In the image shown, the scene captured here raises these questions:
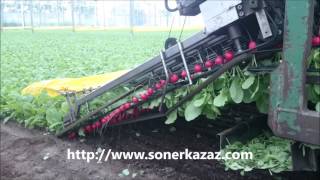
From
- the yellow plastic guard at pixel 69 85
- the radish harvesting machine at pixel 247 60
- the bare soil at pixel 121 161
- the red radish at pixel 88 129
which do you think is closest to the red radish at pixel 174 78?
the radish harvesting machine at pixel 247 60

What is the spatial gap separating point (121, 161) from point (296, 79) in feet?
7.16

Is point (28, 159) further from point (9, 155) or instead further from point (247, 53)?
point (247, 53)

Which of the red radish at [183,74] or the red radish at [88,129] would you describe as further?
the red radish at [88,129]

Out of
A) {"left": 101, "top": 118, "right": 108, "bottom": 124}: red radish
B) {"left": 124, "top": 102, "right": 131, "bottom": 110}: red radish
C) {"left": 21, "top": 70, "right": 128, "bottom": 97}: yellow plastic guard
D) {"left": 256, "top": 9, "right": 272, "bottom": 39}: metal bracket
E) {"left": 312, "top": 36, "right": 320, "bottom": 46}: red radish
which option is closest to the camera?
{"left": 312, "top": 36, "right": 320, "bottom": 46}: red radish

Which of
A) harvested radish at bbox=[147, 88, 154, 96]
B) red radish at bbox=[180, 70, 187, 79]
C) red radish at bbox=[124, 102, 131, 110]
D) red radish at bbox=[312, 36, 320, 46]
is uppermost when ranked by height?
red radish at bbox=[312, 36, 320, 46]

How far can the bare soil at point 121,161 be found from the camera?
3555mm

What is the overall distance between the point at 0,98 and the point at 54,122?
162cm

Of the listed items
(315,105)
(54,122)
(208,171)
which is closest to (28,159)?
(54,122)

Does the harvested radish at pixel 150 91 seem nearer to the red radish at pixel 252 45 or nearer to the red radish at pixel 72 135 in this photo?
the red radish at pixel 252 45

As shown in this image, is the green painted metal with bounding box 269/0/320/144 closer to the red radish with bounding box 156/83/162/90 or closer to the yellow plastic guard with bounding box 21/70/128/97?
the red radish with bounding box 156/83/162/90

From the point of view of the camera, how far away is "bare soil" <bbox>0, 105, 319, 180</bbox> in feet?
11.7

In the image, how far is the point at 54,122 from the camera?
4742 millimetres

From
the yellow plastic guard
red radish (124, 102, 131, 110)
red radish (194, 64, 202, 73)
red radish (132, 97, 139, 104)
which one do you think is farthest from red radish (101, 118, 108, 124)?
red radish (194, 64, 202, 73)

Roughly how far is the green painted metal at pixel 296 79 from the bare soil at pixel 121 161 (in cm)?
102
